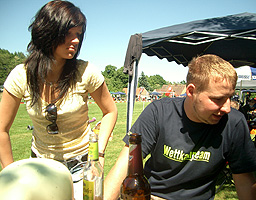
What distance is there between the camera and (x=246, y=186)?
149 centimetres

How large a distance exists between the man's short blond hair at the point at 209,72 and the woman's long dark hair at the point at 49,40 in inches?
36.6

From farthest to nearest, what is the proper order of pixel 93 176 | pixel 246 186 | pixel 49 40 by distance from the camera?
pixel 49 40, pixel 246 186, pixel 93 176

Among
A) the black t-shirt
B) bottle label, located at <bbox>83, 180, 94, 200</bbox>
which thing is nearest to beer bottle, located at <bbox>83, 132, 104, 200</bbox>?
bottle label, located at <bbox>83, 180, 94, 200</bbox>

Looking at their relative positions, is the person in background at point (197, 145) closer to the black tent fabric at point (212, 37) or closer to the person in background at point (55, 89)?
the person in background at point (55, 89)

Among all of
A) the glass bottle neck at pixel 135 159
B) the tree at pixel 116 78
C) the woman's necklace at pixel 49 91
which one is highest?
the woman's necklace at pixel 49 91

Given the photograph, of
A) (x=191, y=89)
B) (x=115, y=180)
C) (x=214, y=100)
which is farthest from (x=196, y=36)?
(x=115, y=180)

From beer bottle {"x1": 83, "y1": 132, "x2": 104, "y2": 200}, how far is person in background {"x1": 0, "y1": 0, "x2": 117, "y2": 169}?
1.84 ft

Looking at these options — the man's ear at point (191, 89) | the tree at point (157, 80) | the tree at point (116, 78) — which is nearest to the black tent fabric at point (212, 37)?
the man's ear at point (191, 89)

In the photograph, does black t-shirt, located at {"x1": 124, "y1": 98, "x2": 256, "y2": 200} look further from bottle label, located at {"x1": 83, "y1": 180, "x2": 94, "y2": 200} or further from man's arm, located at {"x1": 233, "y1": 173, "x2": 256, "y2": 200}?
bottle label, located at {"x1": 83, "y1": 180, "x2": 94, "y2": 200}

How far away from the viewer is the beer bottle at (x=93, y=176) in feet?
3.27

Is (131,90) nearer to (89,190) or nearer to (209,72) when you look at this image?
(209,72)

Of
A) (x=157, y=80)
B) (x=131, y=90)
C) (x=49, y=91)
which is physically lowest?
(x=157, y=80)

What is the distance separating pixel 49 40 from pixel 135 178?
46.8 inches

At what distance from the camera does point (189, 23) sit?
5816 millimetres
